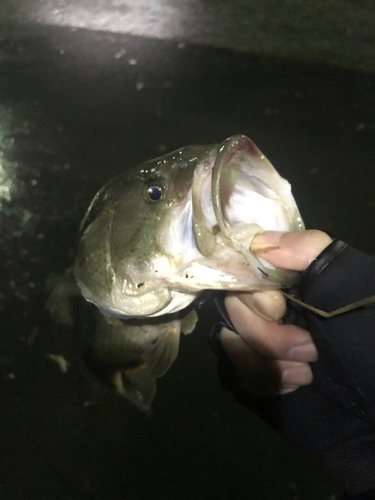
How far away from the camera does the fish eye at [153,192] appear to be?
2.40ft

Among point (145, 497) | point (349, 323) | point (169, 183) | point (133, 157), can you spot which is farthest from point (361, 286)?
point (133, 157)

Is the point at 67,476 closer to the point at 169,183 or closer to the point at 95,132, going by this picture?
the point at 169,183

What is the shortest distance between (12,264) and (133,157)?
2.35 feet

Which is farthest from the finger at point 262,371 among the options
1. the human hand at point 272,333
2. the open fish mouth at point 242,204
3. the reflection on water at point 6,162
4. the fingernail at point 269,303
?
the reflection on water at point 6,162

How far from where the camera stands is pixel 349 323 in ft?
2.20

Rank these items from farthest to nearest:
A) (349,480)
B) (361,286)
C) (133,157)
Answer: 1. (133,157)
2. (349,480)
3. (361,286)

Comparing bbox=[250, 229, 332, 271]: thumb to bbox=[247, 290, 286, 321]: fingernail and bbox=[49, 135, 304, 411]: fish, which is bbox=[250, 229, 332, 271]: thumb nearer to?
bbox=[49, 135, 304, 411]: fish

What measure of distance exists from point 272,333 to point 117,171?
3.57ft

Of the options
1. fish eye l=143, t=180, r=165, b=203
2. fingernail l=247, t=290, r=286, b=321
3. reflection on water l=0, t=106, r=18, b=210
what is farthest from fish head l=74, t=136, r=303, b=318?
reflection on water l=0, t=106, r=18, b=210

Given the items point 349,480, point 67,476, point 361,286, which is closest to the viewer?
point 361,286

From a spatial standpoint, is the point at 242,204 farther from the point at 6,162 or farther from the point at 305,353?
the point at 6,162

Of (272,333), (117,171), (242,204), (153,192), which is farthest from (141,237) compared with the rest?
(117,171)

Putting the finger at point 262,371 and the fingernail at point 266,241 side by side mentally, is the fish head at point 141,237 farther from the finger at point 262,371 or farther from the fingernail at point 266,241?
the finger at point 262,371

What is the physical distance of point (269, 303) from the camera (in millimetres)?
779
